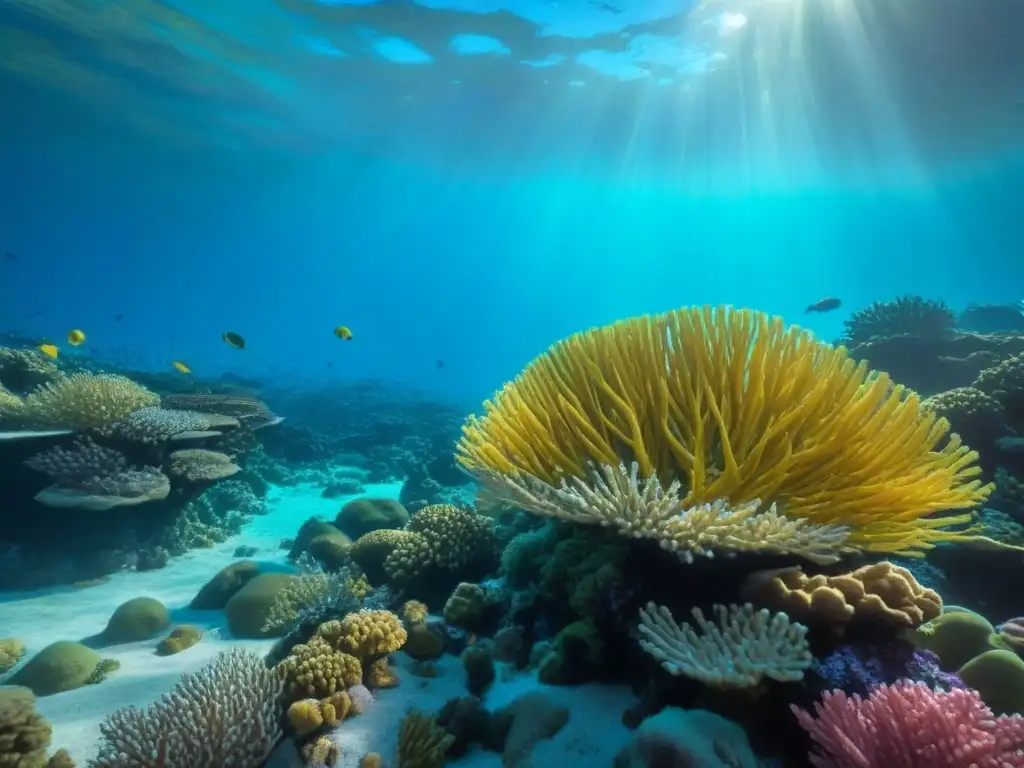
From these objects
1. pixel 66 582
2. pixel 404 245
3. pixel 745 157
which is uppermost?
pixel 404 245

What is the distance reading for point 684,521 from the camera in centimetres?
250

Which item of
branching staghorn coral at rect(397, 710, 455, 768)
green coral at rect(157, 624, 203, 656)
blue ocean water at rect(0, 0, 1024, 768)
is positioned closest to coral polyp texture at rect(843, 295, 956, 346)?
blue ocean water at rect(0, 0, 1024, 768)

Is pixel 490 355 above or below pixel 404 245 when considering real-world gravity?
below

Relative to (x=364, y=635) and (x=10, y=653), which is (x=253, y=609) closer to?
(x=10, y=653)

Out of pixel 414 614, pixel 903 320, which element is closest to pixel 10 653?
pixel 414 614

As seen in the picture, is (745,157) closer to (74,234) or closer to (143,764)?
(143,764)

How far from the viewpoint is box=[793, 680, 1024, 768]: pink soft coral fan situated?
1.90 metres

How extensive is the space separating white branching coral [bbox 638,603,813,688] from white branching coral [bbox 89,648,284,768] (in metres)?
2.40

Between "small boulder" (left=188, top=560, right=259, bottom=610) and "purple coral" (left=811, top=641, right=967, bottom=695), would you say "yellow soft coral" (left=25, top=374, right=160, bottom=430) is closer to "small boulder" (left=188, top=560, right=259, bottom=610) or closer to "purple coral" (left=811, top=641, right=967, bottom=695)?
"small boulder" (left=188, top=560, right=259, bottom=610)

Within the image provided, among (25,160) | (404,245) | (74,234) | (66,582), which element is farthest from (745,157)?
(74,234)

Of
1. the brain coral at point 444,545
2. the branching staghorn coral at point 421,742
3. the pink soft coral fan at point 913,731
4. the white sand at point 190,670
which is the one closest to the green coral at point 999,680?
the pink soft coral fan at point 913,731

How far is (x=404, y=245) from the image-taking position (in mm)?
122750

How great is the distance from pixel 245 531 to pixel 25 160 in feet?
232

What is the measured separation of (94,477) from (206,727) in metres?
5.21
